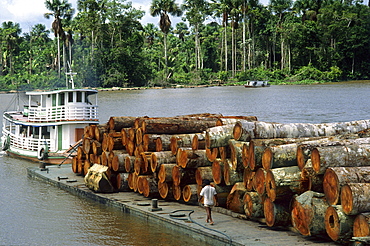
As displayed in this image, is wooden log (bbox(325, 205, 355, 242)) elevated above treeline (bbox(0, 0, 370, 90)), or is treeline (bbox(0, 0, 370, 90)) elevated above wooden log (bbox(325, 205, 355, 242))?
treeline (bbox(0, 0, 370, 90))

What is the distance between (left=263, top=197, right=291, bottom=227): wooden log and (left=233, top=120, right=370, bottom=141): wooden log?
1.95 metres

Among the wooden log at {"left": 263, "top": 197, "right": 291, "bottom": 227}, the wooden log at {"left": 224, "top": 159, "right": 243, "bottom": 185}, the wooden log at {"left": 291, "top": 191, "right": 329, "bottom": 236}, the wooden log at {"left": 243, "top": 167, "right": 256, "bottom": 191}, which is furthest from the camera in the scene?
the wooden log at {"left": 224, "top": 159, "right": 243, "bottom": 185}

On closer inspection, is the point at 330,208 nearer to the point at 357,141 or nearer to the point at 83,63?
the point at 357,141

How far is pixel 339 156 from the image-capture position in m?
11.6

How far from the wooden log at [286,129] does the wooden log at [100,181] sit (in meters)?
6.24

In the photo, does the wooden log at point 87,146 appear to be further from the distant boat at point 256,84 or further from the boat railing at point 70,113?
the distant boat at point 256,84

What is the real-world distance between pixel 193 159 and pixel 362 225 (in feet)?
19.5

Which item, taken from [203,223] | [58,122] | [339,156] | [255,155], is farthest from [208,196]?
[58,122]

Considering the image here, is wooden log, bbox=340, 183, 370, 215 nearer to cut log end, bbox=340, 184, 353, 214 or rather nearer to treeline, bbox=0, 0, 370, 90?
cut log end, bbox=340, 184, 353, 214

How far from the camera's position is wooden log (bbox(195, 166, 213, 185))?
15.1 metres

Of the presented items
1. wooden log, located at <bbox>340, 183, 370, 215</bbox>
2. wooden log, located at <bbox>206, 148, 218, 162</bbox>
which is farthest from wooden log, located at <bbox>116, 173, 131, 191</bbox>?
wooden log, located at <bbox>340, 183, 370, 215</bbox>

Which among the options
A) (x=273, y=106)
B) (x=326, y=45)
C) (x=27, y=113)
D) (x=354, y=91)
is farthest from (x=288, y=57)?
(x=27, y=113)

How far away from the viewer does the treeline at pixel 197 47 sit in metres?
98.0

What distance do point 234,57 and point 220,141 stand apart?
104m
